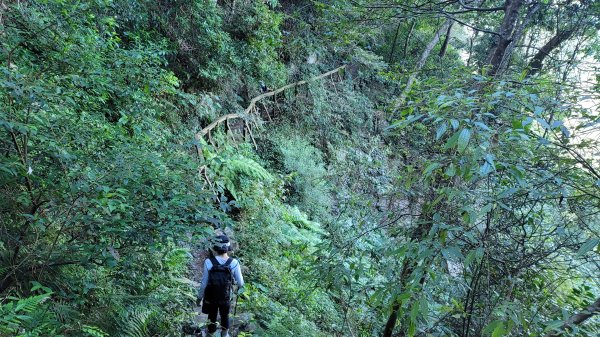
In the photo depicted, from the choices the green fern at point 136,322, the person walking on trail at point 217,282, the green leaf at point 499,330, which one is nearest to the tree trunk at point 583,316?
the green leaf at point 499,330

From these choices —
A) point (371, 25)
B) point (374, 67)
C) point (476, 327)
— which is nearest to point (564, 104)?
point (476, 327)

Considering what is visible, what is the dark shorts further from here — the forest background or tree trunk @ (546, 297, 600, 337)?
tree trunk @ (546, 297, 600, 337)

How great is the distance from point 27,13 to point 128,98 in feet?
5.49

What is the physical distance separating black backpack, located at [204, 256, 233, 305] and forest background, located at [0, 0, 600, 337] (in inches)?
21.9

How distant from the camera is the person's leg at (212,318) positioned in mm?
5137

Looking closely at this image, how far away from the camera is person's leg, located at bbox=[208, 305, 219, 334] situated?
16.9 feet

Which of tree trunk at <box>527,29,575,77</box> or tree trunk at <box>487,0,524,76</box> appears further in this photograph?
tree trunk at <box>527,29,575,77</box>

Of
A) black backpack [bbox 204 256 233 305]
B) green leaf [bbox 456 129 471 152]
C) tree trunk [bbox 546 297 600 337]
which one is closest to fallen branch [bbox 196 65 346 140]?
Answer: black backpack [bbox 204 256 233 305]

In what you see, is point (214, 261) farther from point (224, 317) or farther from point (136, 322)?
point (136, 322)

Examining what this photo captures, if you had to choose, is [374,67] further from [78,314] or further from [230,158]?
[78,314]

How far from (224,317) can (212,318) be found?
154 mm

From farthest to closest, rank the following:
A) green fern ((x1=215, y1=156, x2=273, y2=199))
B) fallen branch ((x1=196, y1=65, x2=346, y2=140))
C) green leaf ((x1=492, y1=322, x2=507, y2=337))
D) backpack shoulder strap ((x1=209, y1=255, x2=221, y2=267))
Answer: fallen branch ((x1=196, y1=65, x2=346, y2=140)), green fern ((x1=215, y1=156, x2=273, y2=199)), backpack shoulder strap ((x1=209, y1=255, x2=221, y2=267)), green leaf ((x1=492, y1=322, x2=507, y2=337))

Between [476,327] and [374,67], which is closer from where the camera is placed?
[476,327]

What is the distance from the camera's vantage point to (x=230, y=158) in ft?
31.4
